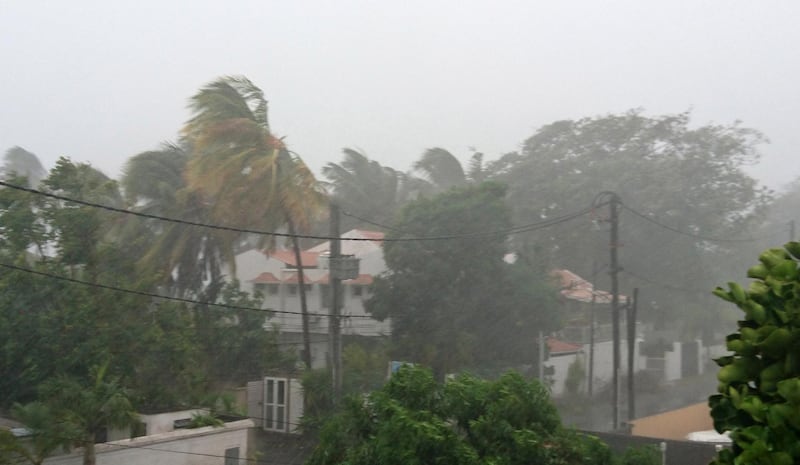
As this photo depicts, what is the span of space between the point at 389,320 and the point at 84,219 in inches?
507

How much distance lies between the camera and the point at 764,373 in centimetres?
316

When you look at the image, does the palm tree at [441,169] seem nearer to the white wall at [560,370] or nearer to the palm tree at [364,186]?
the palm tree at [364,186]

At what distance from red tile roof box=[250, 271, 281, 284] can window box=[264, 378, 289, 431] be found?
566 centimetres

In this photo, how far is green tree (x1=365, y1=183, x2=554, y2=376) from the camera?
990 inches

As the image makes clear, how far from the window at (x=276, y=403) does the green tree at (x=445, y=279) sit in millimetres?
3962

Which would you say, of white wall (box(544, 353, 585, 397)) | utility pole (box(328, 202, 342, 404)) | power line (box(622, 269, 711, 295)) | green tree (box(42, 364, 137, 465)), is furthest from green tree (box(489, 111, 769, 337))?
green tree (box(42, 364, 137, 465))

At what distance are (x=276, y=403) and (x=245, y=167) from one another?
665 cm

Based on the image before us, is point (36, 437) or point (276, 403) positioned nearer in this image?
point (36, 437)

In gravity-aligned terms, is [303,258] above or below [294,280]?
above

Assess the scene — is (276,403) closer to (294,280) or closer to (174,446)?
(294,280)

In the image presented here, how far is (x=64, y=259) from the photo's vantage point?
16094 millimetres

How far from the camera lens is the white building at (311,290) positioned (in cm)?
2772

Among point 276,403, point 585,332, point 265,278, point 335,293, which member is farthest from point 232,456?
point 585,332

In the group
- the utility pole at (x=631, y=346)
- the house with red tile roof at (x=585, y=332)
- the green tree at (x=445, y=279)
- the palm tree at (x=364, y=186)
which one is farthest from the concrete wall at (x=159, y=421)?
the palm tree at (x=364, y=186)
